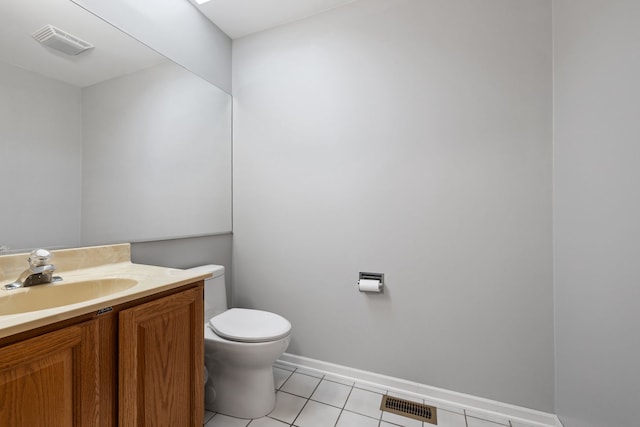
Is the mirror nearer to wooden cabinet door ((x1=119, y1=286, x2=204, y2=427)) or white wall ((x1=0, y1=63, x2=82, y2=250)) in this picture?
white wall ((x1=0, y1=63, x2=82, y2=250))

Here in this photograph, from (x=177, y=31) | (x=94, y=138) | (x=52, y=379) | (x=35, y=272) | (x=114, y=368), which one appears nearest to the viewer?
(x=52, y=379)

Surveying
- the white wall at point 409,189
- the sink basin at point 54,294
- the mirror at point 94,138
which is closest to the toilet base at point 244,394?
the white wall at point 409,189

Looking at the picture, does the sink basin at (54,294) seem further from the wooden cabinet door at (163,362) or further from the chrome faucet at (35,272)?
the wooden cabinet door at (163,362)

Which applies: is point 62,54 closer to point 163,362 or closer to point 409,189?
point 163,362

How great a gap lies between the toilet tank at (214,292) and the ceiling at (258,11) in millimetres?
1740

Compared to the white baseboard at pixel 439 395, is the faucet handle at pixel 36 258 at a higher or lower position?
higher

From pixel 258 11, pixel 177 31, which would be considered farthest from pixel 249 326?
pixel 258 11

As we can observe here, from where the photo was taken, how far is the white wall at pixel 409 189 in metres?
1.45

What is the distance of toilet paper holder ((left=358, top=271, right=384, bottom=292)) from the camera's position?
1682 mm

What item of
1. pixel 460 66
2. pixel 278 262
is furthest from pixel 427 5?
pixel 278 262

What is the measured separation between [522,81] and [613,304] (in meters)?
1.12

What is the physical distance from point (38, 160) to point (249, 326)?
3.94 feet

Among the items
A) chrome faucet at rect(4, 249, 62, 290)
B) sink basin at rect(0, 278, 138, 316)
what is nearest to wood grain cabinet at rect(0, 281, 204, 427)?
sink basin at rect(0, 278, 138, 316)

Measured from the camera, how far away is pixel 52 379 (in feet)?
2.37
